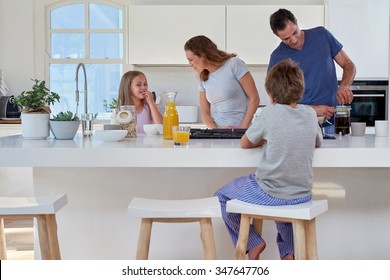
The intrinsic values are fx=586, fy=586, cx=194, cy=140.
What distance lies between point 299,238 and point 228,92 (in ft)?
4.85

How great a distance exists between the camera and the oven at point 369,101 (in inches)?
212

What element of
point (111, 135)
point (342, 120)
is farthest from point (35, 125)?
point (342, 120)

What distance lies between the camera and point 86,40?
6.17 metres

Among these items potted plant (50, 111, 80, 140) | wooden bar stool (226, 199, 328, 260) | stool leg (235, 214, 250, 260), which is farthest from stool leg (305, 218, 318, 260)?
potted plant (50, 111, 80, 140)

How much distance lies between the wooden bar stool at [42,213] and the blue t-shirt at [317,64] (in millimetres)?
1846

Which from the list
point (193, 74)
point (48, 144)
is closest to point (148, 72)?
point (193, 74)

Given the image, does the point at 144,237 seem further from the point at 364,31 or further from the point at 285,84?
the point at 364,31

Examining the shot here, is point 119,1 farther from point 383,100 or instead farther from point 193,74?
point 383,100

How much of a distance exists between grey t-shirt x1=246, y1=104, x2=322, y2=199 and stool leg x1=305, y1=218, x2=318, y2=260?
126 millimetres

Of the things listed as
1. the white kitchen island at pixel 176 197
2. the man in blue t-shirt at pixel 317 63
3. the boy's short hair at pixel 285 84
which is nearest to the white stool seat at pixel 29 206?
the white kitchen island at pixel 176 197

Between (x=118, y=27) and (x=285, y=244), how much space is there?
4.07 metres

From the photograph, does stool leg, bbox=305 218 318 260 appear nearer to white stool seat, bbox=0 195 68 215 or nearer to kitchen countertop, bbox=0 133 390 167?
kitchen countertop, bbox=0 133 390 167

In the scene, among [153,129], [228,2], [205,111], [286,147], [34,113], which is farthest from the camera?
[228,2]

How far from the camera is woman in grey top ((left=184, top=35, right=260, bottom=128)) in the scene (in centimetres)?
347
